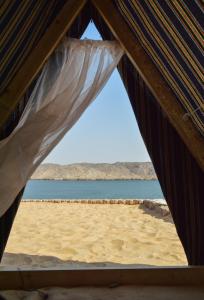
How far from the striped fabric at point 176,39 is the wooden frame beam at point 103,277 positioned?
1.08 metres

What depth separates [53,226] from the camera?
624 centimetres

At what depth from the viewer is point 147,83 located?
2.42 m

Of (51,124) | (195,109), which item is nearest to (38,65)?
(51,124)

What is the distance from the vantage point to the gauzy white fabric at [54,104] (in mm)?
2312

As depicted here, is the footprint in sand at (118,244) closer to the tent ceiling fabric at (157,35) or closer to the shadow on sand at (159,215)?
the shadow on sand at (159,215)

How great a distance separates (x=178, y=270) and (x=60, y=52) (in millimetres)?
1926

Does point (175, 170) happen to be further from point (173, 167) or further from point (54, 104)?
point (54, 104)

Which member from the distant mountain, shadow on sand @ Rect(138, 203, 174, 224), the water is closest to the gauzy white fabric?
shadow on sand @ Rect(138, 203, 174, 224)

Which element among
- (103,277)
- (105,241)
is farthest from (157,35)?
(105,241)

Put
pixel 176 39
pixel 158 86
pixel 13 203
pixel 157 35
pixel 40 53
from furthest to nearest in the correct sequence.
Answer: pixel 13 203 → pixel 158 86 → pixel 40 53 → pixel 157 35 → pixel 176 39

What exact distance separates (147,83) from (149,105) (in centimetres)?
31

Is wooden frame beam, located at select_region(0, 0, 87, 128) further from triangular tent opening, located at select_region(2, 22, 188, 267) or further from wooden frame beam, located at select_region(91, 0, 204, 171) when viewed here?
triangular tent opening, located at select_region(2, 22, 188, 267)

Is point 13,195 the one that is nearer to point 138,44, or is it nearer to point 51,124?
point 51,124

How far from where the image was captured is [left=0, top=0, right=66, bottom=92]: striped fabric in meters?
1.90
